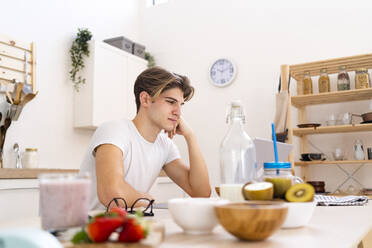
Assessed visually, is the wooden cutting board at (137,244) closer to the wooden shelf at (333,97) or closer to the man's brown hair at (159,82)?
the man's brown hair at (159,82)

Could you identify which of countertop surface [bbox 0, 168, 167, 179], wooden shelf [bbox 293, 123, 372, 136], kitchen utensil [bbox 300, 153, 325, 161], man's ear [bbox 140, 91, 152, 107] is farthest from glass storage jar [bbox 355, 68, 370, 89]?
countertop surface [bbox 0, 168, 167, 179]

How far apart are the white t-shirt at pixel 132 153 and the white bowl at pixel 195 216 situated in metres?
0.92

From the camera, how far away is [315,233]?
30.3 inches

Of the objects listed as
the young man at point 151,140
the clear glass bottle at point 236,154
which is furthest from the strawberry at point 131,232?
the young man at point 151,140

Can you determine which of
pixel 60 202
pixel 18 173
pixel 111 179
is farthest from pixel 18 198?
pixel 60 202

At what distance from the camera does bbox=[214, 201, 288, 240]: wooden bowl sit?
0.62 meters

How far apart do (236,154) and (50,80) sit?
2.84 meters

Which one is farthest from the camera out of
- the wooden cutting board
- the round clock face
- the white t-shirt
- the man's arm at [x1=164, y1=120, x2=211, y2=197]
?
the round clock face

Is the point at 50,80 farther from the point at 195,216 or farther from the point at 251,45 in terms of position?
the point at 195,216

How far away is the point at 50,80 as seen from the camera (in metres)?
3.49

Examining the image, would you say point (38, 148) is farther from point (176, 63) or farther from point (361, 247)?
point (361, 247)

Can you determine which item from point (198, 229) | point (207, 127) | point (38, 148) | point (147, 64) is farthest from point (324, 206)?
point (147, 64)

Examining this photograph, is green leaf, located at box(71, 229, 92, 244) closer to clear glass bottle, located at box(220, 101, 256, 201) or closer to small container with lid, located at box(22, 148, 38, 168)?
clear glass bottle, located at box(220, 101, 256, 201)

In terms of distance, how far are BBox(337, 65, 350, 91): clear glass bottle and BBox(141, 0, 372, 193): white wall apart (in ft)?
0.99
